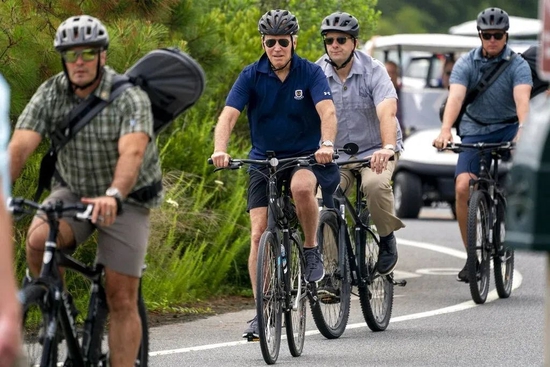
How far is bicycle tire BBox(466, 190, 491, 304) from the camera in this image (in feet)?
38.7

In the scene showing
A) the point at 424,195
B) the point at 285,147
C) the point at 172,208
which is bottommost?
the point at 424,195

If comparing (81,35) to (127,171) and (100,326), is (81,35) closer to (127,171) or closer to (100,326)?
(127,171)

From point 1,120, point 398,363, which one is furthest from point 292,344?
point 1,120

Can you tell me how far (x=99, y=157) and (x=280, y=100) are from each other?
310 centimetres

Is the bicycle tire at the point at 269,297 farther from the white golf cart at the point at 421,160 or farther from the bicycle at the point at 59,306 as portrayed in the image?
the white golf cart at the point at 421,160

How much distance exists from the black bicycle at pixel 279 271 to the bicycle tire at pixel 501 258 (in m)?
2.93

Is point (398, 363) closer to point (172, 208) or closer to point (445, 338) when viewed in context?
point (445, 338)

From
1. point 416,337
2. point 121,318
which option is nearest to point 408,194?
point 416,337

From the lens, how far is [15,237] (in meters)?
10.2

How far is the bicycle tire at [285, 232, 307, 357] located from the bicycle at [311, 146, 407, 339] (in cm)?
24

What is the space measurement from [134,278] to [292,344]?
2725mm

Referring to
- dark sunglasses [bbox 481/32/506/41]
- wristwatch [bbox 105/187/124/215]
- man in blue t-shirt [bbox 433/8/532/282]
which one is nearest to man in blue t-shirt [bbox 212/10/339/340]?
man in blue t-shirt [bbox 433/8/532/282]

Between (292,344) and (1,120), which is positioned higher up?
(1,120)

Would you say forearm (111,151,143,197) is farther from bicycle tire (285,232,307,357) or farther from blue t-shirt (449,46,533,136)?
blue t-shirt (449,46,533,136)
